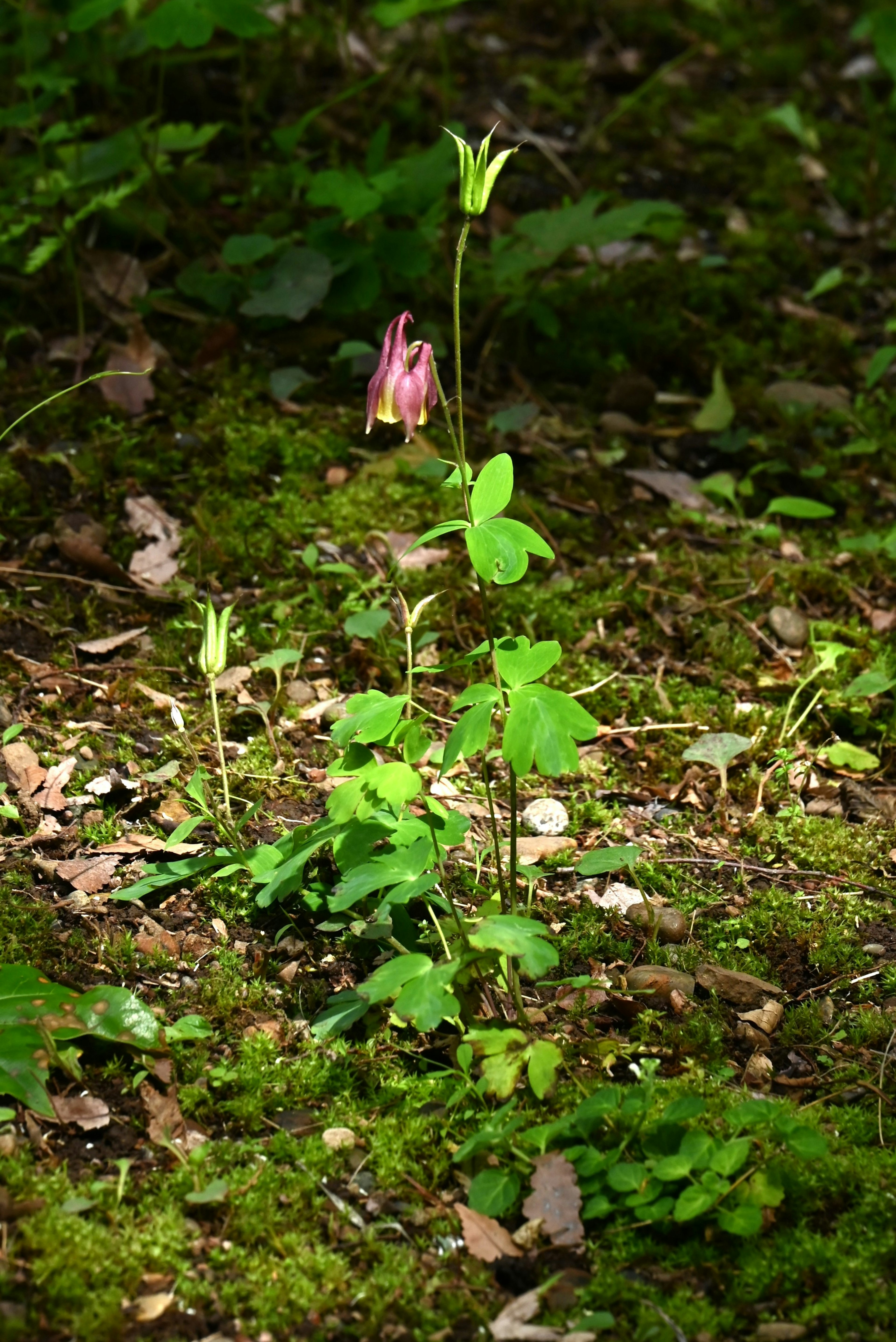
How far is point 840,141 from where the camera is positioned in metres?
5.94

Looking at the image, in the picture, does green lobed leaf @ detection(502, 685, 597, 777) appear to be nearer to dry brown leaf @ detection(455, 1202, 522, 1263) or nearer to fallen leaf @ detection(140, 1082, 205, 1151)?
dry brown leaf @ detection(455, 1202, 522, 1263)

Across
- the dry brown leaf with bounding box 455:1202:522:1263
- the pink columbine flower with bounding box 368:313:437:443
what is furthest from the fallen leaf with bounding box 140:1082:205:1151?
the pink columbine flower with bounding box 368:313:437:443

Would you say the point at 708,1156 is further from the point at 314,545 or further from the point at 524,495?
the point at 524,495

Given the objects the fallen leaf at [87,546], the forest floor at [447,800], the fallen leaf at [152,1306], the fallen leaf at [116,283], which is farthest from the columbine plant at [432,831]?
the fallen leaf at [116,283]

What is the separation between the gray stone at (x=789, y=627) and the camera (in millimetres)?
3521

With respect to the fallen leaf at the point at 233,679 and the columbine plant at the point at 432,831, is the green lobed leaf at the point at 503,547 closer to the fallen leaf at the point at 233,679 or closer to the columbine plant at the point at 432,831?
the columbine plant at the point at 432,831

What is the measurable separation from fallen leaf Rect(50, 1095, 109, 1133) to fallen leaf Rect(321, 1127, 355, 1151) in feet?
1.26

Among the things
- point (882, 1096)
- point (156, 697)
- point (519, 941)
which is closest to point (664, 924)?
point (882, 1096)

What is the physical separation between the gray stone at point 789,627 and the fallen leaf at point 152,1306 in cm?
246

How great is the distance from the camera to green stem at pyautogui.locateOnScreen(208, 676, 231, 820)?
7.63 feet

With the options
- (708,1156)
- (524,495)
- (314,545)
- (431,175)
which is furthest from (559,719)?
(431,175)

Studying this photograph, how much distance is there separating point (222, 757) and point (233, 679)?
0.78 meters

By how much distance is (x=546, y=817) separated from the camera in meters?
2.91

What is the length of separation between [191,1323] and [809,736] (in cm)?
215
